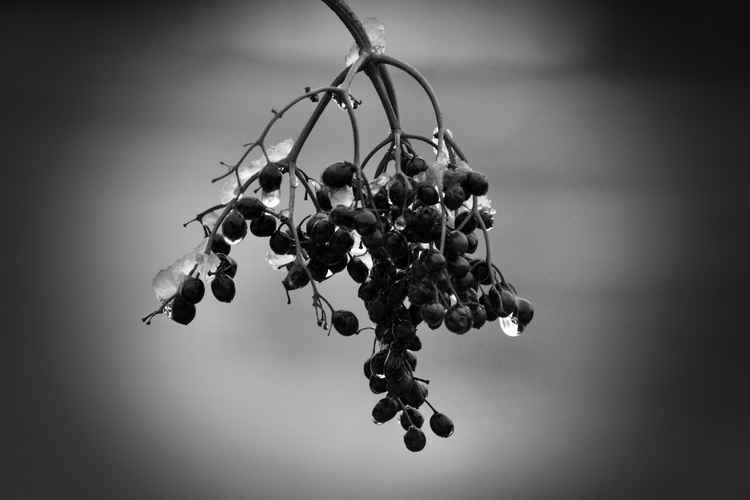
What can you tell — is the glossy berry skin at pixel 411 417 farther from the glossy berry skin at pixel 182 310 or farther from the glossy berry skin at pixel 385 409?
the glossy berry skin at pixel 182 310

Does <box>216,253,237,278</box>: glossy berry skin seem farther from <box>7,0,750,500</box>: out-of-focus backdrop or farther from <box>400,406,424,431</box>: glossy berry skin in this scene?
<box>7,0,750,500</box>: out-of-focus backdrop

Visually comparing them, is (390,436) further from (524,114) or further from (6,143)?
(6,143)

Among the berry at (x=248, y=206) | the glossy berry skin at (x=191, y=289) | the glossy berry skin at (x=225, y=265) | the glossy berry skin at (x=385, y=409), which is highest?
the berry at (x=248, y=206)

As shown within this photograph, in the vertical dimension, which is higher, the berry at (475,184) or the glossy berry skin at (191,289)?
the berry at (475,184)

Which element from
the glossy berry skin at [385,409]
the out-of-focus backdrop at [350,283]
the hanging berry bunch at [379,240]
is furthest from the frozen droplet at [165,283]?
the out-of-focus backdrop at [350,283]

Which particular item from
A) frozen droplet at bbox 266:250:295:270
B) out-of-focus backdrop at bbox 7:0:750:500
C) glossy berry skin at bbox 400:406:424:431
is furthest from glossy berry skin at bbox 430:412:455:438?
out-of-focus backdrop at bbox 7:0:750:500
